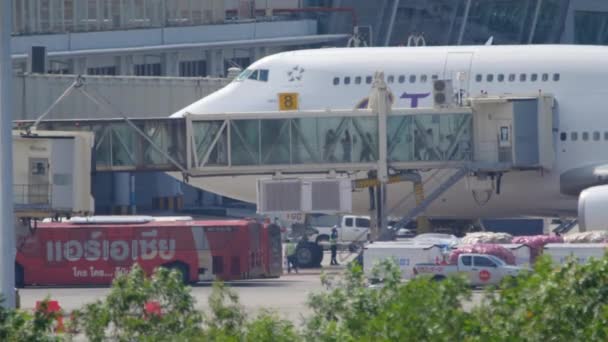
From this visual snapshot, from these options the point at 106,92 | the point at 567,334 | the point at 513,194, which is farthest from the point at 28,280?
the point at 567,334

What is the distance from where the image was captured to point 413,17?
312ft

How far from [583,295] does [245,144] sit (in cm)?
3120

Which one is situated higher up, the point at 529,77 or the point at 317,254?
the point at 529,77

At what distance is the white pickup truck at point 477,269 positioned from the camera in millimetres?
40719

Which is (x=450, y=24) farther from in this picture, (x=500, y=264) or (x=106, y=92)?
(x=500, y=264)

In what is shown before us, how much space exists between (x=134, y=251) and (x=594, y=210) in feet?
40.1

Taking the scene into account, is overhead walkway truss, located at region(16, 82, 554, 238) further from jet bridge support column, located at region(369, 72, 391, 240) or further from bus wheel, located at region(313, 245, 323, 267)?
bus wheel, located at region(313, 245, 323, 267)

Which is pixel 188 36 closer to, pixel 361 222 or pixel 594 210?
pixel 361 222

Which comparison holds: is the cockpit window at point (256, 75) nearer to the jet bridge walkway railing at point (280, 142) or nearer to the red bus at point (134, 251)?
the jet bridge walkway railing at point (280, 142)

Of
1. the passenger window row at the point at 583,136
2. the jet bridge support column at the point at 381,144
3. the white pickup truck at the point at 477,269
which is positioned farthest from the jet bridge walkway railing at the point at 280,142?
the white pickup truck at the point at 477,269

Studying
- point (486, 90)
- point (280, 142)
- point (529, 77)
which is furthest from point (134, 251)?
point (529, 77)

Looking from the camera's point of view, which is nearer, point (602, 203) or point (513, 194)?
point (602, 203)

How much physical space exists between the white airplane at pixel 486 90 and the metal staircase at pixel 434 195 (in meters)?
0.51

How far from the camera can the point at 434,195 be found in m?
48.4
